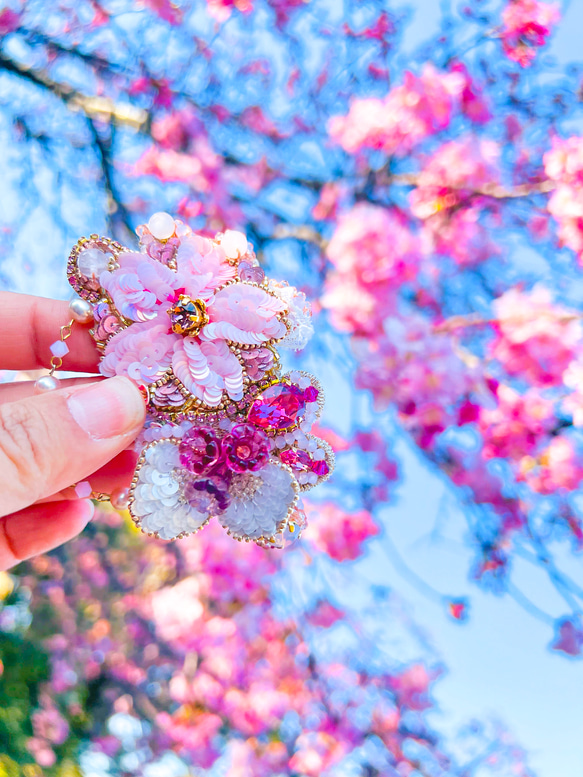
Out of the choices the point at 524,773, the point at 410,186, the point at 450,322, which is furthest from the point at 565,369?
the point at 524,773

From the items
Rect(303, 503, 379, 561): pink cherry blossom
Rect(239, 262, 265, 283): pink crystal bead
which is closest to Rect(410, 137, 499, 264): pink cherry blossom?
Rect(303, 503, 379, 561): pink cherry blossom

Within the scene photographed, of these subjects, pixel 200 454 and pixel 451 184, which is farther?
pixel 451 184

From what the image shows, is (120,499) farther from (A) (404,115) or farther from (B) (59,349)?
(A) (404,115)

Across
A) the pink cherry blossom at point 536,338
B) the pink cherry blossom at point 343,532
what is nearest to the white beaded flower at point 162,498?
the pink cherry blossom at point 536,338

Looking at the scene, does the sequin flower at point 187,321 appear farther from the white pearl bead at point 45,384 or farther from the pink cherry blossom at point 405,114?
the pink cherry blossom at point 405,114

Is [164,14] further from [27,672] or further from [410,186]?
[27,672]

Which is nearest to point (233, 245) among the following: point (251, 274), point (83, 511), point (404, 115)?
point (251, 274)

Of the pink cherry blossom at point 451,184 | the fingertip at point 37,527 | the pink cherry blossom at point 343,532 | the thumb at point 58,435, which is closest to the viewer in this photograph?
the thumb at point 58,435
